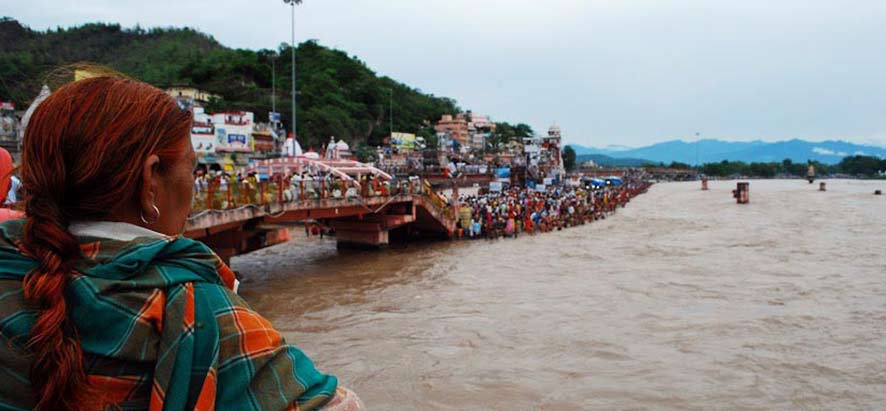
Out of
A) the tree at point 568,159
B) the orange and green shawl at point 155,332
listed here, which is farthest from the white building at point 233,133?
the tree at point 568,159

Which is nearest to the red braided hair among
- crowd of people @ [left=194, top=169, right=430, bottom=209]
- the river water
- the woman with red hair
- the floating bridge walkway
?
the woman with red hair

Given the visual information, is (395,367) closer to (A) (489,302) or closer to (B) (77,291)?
(A) (489,302)

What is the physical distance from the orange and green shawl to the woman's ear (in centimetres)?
8

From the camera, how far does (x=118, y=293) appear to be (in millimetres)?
1004

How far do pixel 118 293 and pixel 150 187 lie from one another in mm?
227

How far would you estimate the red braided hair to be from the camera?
38.2 inches

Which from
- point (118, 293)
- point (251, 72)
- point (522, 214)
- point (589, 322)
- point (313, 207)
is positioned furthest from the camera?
point (251, 72)

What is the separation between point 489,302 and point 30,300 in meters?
14.5

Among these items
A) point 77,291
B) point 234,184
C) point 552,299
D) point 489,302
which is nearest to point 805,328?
point 552,299

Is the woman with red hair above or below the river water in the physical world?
above

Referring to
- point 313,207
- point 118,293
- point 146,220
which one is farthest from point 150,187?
point 313,207

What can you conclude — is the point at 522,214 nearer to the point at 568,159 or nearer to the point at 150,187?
the point at 150,187

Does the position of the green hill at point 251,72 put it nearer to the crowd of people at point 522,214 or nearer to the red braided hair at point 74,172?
the crowd of people at point 522,214

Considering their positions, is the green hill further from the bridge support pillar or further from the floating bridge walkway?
the bridge support pillar
